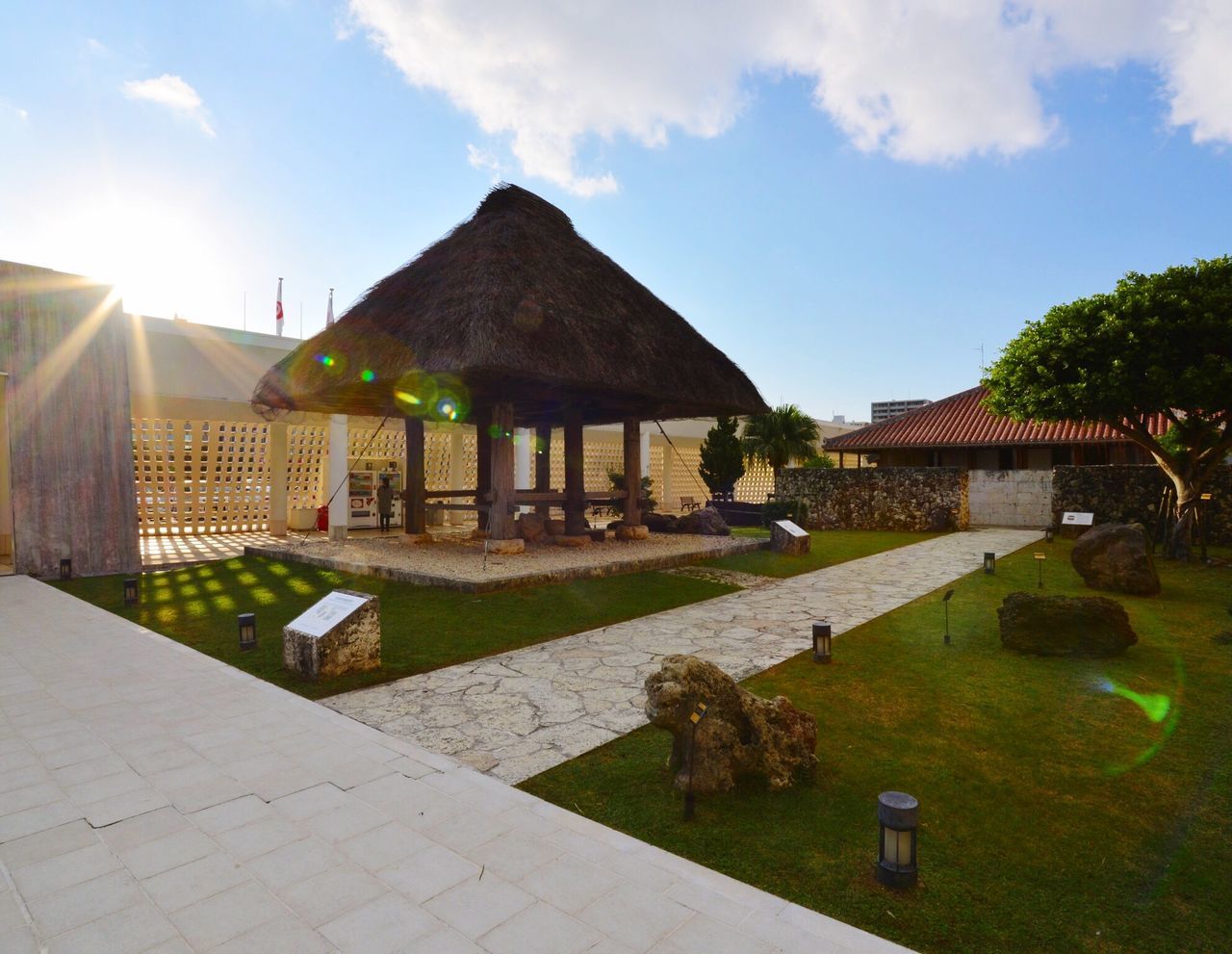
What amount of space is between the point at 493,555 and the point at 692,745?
7.83 m

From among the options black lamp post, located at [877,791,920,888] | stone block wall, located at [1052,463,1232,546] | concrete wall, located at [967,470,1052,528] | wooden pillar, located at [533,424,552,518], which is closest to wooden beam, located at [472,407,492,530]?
wooden pillar, located at [533,424,552,518]

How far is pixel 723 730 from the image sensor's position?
10.9 ft

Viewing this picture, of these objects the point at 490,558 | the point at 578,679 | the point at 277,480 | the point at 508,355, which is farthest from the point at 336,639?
the point at 277,480

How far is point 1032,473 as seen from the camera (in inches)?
722

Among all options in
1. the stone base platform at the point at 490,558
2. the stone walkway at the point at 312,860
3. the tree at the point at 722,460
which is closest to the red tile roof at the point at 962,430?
the tree at the point at 722,460

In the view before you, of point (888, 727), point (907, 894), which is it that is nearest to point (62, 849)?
point (907, 894)

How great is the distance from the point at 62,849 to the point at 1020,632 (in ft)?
22.1

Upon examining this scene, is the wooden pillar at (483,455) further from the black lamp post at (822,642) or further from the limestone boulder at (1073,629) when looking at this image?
the limestone boulder at (1073,629)

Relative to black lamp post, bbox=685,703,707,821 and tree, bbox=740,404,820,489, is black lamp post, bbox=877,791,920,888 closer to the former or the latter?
black lamp post, bbox=685,703,707,821

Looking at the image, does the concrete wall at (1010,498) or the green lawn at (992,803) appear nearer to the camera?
the green lawn at (992,803)

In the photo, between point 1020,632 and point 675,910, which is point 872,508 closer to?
point 1020,632

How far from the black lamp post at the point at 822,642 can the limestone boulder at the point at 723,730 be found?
6.67 ft

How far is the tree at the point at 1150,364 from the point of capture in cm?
1084

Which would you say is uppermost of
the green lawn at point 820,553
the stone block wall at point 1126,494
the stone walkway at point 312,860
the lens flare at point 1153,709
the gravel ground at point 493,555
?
the stone block wall at point 1126,494
